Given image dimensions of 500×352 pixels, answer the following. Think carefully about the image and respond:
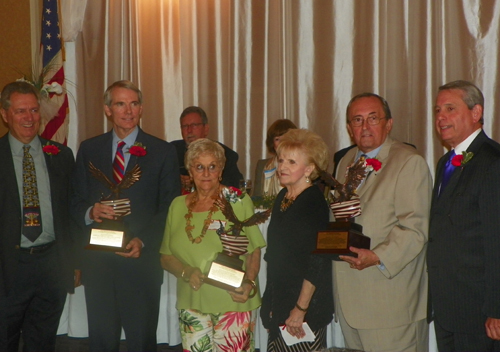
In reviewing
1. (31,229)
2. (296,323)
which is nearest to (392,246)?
(296,323)

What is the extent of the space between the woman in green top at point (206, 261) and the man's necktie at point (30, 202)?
0.96 metres

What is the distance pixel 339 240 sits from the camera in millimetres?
2773

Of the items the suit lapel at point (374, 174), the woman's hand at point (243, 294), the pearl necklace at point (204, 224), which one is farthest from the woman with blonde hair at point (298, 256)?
the pearl necklace at point (204, 224)

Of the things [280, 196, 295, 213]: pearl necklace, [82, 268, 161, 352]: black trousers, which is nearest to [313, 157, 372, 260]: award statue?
[280, 196, 295, 213]: pearl necklace

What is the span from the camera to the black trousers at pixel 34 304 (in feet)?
12.0

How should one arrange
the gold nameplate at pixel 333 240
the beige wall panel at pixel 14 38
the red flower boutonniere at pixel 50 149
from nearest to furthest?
the gold nameplate at pixel 333 240, the red flower boutonniere at pixel 50 149, the beige wall panel at pixel 14 38

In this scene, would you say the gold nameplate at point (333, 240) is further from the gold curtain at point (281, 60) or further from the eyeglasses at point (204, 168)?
the gold curtain at point (281, 60)

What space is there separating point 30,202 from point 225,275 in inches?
61.0

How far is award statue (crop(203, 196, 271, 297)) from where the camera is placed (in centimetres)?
296

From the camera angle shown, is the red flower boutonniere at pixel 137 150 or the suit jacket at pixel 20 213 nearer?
the red flower boutonniere at pixel 137 150

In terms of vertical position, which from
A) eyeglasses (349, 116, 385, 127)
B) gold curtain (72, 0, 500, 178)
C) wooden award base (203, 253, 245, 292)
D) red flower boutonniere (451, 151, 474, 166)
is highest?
gold curtain (72, 0, 500, 178)

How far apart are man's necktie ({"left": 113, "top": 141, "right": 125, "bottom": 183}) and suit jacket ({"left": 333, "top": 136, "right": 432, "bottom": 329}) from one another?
148cm

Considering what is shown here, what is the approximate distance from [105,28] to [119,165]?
3743 mm

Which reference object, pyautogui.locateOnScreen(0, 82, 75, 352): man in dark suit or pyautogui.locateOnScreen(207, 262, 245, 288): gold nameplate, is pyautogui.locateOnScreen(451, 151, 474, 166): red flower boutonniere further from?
pyautogui.locateOnScreen(0, 82, 75, 352): man in dark suit
